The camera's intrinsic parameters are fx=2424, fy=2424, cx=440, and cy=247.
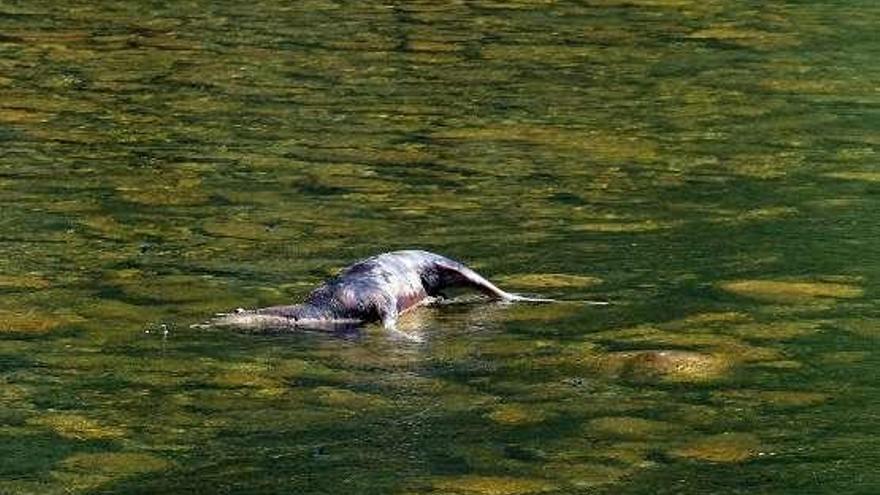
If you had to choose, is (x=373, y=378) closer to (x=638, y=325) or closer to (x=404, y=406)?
(x=404, y=406)

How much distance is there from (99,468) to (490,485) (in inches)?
34.2

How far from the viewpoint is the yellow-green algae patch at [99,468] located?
5.21 meters

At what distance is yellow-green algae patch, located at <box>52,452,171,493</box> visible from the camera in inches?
205

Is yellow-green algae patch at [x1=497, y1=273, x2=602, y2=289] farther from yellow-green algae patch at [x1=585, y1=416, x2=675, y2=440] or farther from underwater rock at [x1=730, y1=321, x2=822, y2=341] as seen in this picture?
yellow-green algae patch at [x1=585, y1=416, x2=675, y2=440]

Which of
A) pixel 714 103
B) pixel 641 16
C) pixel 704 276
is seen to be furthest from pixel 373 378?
pixel 641 16

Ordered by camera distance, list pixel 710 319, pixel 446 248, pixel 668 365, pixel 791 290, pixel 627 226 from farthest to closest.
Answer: pixel 627 226 → pixel 446 248 → pixel 791 290 → pixel 710 319 → pixel 668 365

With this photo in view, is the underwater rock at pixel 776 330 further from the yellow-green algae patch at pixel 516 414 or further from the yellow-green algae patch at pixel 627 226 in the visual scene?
the yellow-green algae patch at pixel 627 226

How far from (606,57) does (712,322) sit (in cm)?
612

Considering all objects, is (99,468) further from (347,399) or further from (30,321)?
(30,321)

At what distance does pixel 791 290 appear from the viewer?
722 centimetres

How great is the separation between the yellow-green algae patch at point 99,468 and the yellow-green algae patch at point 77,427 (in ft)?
0.53

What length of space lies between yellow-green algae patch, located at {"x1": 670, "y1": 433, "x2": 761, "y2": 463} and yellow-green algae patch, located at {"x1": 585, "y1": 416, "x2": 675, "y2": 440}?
0.13 m

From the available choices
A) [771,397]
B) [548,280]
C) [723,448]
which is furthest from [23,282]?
[723,448]

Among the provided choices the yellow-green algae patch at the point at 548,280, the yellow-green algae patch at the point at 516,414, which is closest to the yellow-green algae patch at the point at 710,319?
the yellow-green algae patch at the point at 548,280
